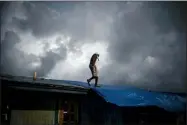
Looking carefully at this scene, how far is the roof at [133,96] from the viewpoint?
2.43 metres

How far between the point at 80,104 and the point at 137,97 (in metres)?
0.44

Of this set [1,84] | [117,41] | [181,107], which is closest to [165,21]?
[117,41]

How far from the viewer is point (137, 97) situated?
2.46 m

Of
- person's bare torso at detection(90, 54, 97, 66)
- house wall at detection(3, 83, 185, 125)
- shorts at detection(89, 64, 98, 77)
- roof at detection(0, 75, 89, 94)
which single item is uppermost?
person's bare torso at detection(90, 54, 97, 66)

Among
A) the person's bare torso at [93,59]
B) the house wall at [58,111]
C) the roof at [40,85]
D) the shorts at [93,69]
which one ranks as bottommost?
the house wall at [58,111]

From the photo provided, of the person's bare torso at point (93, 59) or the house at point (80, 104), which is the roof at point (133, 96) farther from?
the person's bare torso at point (93, 59)

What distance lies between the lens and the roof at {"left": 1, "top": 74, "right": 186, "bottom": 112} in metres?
2.43

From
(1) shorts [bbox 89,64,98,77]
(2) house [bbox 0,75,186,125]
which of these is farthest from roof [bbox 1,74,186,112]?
(1) shorts [bbox 89,64,98,77]

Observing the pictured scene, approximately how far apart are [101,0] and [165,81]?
31.9 inches

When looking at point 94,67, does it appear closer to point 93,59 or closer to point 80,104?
point 93,59

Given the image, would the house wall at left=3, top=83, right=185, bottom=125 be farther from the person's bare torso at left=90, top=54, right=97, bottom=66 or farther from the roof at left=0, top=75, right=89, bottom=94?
the person's bare torso at left=90, top=54, right=97, bottom=66

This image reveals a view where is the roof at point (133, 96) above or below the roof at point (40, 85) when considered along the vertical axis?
below

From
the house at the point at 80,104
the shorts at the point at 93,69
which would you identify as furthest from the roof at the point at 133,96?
the shorts at the point at 93,69

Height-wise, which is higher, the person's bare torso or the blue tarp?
the person's bare torso
